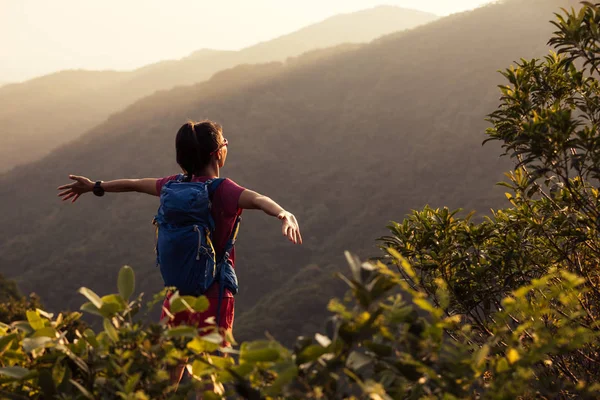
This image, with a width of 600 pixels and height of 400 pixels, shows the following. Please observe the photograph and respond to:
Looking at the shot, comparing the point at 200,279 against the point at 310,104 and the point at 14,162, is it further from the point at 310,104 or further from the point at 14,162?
the point at 14,162

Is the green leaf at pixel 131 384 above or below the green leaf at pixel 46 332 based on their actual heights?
below

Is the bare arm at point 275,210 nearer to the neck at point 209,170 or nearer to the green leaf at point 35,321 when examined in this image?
the neck at point 209,170

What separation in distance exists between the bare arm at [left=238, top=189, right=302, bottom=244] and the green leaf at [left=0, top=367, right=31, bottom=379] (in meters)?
1.09

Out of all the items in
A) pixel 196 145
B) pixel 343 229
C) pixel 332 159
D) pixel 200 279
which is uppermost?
pixel 196 145

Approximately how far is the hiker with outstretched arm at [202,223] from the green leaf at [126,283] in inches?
55.3

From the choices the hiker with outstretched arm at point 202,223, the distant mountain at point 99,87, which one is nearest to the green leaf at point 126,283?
the hiker with outstretched arm at point 202,223

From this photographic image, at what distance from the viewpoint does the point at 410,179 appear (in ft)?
182

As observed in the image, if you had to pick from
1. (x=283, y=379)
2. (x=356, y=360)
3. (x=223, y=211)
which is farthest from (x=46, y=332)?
(x=223, y=211)

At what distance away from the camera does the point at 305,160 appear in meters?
64.5

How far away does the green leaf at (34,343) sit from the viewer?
1.20 m

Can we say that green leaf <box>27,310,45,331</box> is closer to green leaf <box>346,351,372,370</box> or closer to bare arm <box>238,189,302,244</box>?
green leaf <box>346,351,372,370</box>

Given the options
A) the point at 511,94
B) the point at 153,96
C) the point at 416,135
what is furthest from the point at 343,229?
the point at 511,94

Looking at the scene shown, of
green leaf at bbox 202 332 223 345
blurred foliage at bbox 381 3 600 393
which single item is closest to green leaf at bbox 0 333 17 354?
green leaf at bbox 202 332 223 345

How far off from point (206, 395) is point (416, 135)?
202 feet
